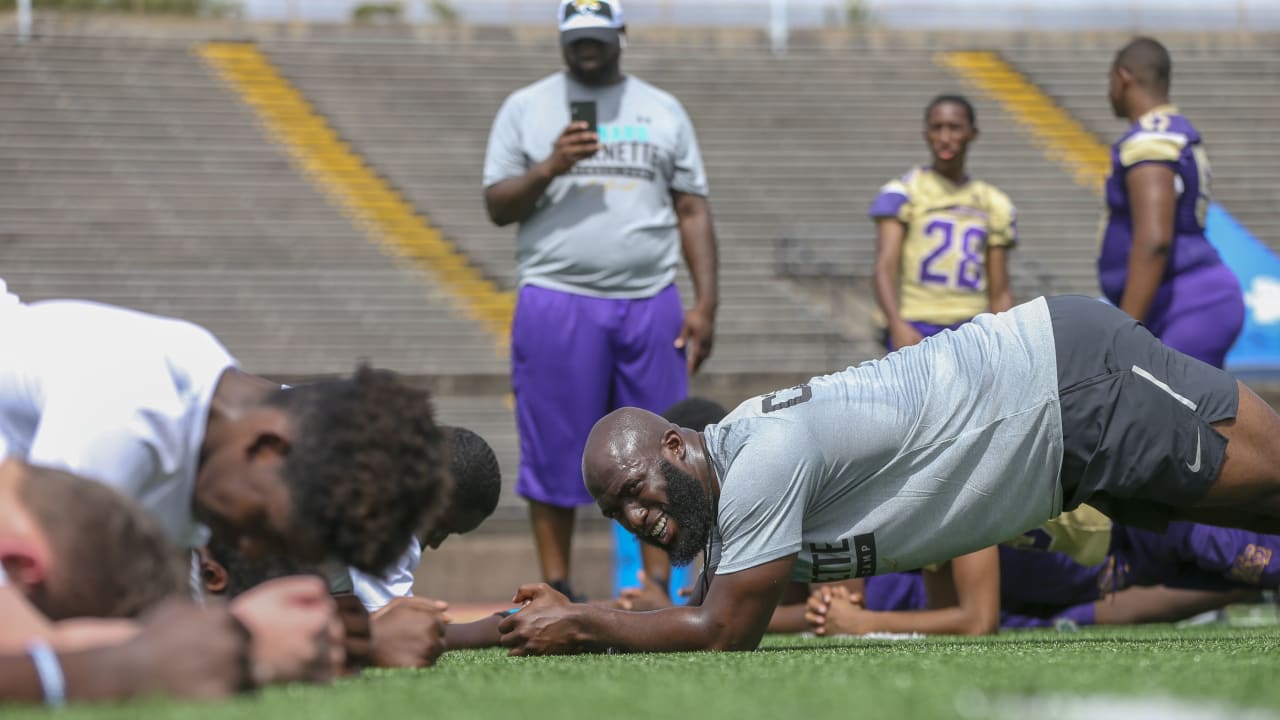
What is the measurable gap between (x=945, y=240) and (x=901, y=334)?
0.54 metres

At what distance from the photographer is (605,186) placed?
6594mm

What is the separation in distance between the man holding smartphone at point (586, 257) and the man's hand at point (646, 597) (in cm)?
6

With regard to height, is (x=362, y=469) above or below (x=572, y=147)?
below

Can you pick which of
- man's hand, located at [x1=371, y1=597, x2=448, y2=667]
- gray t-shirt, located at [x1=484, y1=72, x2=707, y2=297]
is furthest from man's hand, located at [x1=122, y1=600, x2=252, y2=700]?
gray t-shirt, located at [x1=484, y1=72, x2=707, y2=297]

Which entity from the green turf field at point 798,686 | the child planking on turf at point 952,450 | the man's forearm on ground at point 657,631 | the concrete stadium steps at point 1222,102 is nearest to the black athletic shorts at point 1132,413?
the child planking on turf at point 952,450

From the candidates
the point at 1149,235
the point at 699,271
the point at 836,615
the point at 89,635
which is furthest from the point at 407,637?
the point at 1149,235

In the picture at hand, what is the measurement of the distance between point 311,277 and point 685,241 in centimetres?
1185

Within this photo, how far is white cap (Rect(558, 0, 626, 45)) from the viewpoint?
6.60 metres

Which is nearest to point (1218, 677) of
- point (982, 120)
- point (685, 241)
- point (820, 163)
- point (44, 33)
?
point (685, 241)

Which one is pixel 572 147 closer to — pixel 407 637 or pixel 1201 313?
pixel 1201 313

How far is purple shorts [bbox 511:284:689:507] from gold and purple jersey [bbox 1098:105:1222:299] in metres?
1.92

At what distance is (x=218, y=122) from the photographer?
70.7ft

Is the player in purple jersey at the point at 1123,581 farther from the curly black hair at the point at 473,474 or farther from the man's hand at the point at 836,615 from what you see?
the curly black hair at the point at 473,474

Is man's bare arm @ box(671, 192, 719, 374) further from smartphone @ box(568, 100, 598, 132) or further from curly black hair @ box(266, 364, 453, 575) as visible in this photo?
curly black hair @ box(266, 364, 453, 575)
